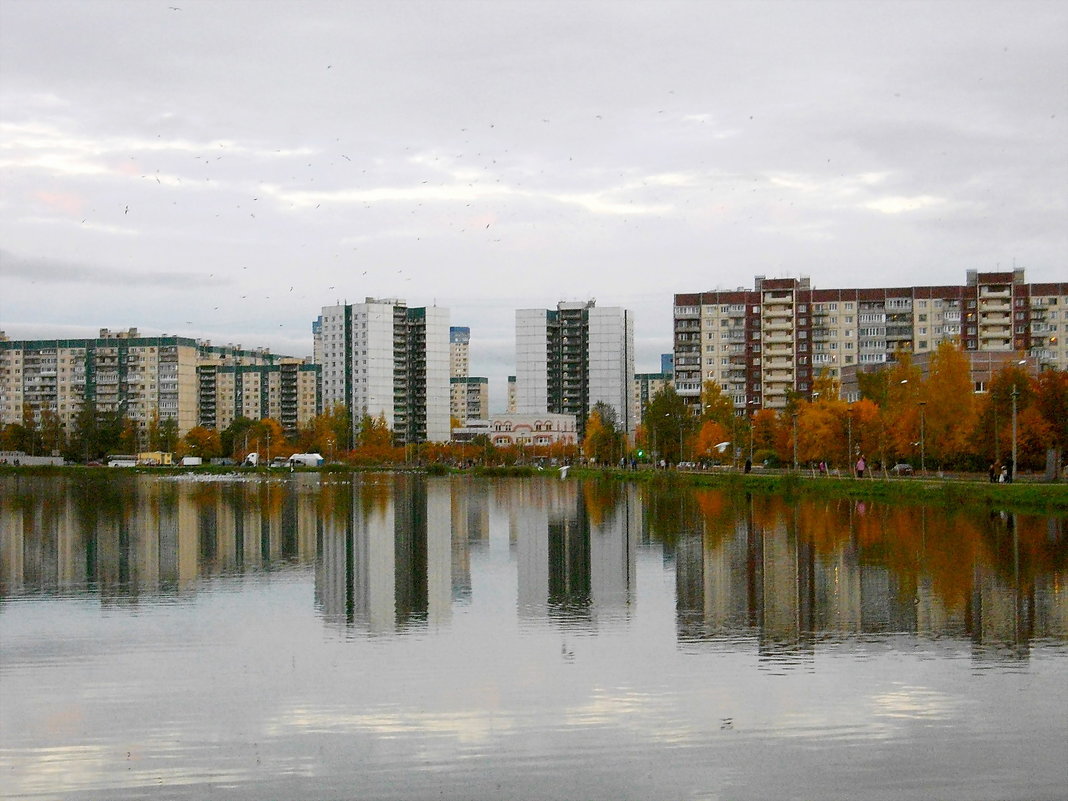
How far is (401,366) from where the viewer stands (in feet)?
604

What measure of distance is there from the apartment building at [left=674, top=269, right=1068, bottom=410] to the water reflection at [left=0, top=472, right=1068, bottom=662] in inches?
3339

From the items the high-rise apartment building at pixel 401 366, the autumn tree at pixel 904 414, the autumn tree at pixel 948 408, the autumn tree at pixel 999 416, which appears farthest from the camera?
the high-rise apartment building at pixel 401 366

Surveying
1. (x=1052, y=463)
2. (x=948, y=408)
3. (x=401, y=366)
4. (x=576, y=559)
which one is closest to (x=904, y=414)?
(x=948, y=408)

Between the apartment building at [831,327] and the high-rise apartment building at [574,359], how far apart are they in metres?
41.3

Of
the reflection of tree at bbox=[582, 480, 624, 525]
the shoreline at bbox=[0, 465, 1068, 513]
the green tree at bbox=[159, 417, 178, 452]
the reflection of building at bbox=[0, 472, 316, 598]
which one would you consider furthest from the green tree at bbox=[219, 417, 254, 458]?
the reflection of building at bbox=[0, 472, 316, 598]

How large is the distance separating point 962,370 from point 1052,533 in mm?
32501

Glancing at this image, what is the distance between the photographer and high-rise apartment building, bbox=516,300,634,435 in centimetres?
17988

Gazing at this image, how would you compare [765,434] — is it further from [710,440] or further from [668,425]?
[668,425]

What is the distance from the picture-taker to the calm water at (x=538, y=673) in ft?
33.6

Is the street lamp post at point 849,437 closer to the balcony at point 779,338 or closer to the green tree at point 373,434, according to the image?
the balcony at point 779,338

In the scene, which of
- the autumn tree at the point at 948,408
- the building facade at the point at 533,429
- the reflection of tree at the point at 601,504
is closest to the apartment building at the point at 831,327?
the building facade at the point at 533,429

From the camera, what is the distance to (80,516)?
45438 mm

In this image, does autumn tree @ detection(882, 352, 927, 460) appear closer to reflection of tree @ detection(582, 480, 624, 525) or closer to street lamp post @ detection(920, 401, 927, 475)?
street lamp post @ detection(920, 401, 927, 475)

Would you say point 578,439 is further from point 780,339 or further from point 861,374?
point 861,374
